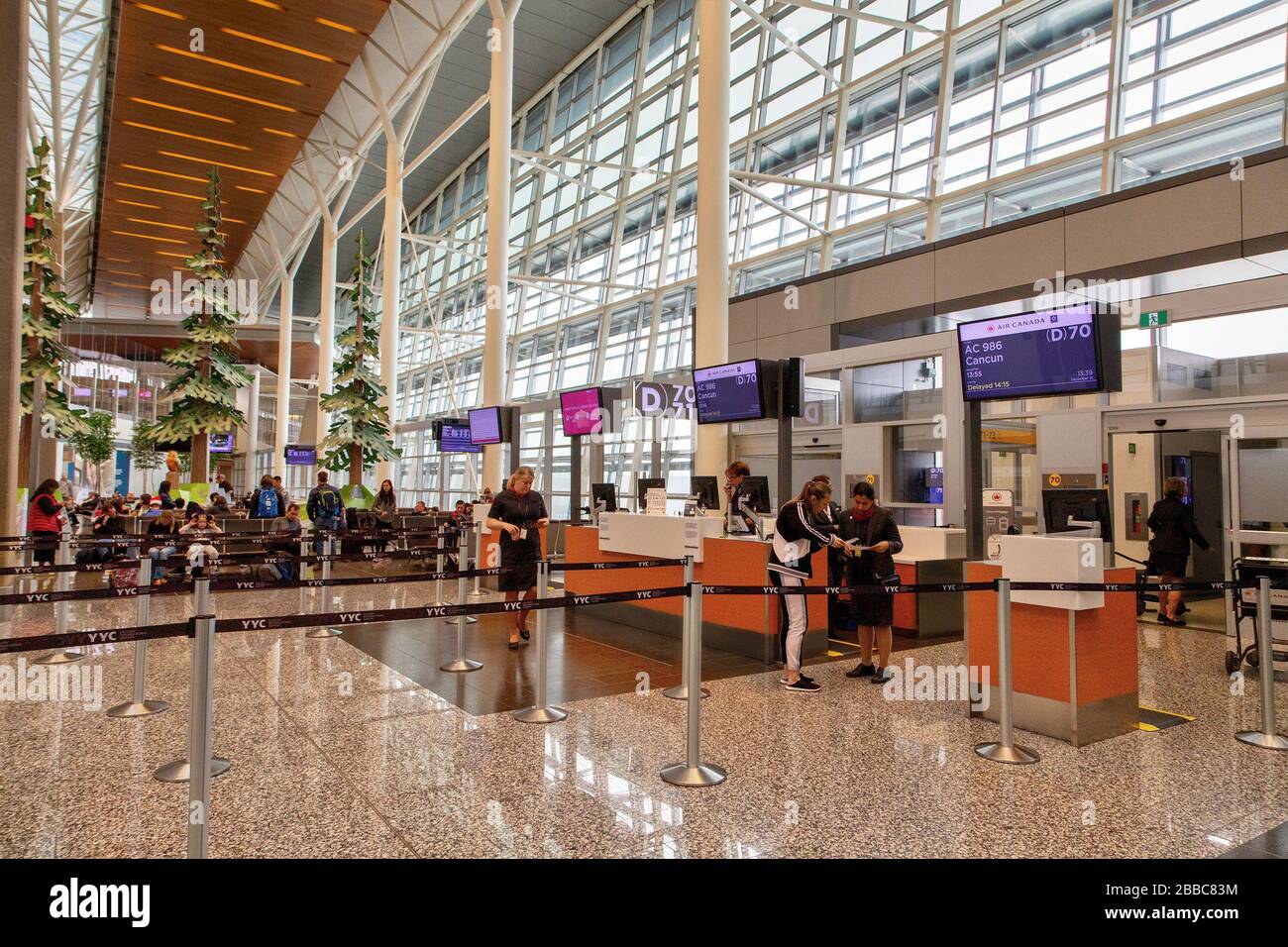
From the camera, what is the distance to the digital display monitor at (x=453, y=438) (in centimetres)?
1886

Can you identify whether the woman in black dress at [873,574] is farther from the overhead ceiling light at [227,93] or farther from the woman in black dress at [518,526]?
the overhead ceiling light at [227,93]

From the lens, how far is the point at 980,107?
45.8 feet

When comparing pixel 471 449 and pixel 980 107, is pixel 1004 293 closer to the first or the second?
pixel 980 107

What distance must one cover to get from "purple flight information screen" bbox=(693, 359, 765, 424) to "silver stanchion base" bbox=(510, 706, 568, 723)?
13.9ft

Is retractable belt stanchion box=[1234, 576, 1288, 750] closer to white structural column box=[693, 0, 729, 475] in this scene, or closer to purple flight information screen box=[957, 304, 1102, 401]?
purple flight information screen box=[957, 304, 1102, 401]

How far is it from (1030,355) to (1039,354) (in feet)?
0.21

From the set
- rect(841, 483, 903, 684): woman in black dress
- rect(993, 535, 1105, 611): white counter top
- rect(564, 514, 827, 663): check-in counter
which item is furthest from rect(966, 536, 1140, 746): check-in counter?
rect(564, 514, 827, 663): check-in counter

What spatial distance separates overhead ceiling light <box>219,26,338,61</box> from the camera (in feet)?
56.4

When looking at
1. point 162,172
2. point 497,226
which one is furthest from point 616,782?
point 162,172

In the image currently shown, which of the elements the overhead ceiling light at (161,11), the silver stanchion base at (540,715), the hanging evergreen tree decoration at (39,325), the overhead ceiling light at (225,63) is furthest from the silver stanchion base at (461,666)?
the overhead ceiling light at (225,63)

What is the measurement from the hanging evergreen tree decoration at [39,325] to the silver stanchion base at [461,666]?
33.5 feet

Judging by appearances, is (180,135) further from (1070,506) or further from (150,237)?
(1070,506)
